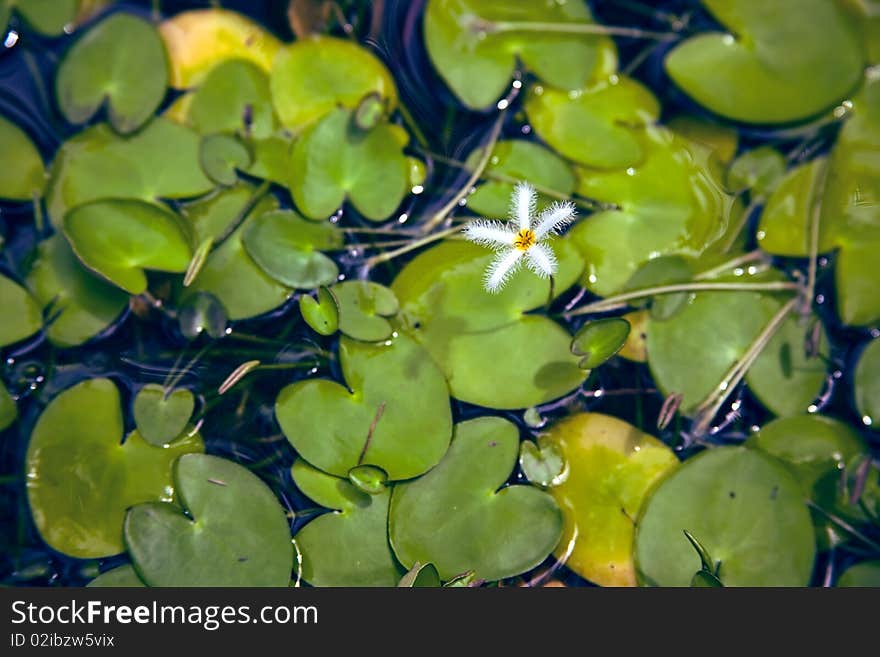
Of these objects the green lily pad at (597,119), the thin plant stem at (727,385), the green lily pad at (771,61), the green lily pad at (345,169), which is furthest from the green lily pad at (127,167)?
the thin plant stem at (727,385)

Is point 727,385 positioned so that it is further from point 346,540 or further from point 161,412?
point 161,412

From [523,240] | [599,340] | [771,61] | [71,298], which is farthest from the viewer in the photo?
[771,61]

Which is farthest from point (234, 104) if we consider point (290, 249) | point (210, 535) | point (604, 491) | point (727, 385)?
point (727, 385)

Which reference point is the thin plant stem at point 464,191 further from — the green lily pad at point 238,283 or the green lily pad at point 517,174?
the green lily pad at point 238,283

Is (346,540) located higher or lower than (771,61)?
lower

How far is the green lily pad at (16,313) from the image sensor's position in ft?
6.19

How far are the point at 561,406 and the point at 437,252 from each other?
1.86 feet

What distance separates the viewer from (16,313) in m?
1.89

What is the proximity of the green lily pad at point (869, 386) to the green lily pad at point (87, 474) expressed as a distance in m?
1.93

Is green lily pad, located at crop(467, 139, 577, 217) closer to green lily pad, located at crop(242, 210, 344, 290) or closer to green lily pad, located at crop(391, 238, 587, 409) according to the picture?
green lily pad, located at crop(391, 238, 587, 409)

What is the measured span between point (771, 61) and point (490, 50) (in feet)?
2.74

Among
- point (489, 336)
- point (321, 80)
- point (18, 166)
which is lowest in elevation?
point (489, 336)
